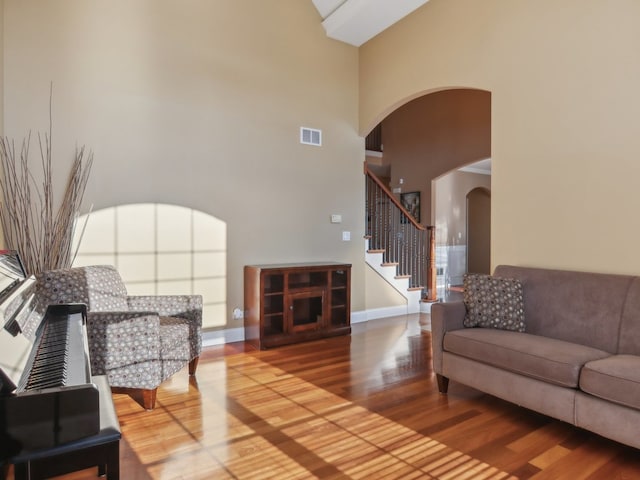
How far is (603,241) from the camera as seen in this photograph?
2881 mm

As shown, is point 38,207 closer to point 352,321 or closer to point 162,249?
point 162,249

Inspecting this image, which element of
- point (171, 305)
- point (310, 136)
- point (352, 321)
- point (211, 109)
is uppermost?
point (211, 109)

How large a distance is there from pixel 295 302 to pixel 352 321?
3.83ft

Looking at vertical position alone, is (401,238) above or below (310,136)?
below

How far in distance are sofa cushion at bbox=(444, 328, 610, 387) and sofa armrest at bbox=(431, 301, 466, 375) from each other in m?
0.06

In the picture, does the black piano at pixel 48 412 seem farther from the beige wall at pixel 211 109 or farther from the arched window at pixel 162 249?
the beige wall at pixel 211 109

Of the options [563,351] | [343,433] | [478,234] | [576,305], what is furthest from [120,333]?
[478,234]

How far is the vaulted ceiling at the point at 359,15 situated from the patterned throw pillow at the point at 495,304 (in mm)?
3182

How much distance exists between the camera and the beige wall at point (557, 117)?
279cm

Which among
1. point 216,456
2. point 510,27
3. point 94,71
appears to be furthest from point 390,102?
point 216,456

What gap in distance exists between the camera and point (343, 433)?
7.77ft

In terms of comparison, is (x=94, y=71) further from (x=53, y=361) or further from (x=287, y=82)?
(x=53, y=361)

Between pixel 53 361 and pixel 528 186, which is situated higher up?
pixel 528 186

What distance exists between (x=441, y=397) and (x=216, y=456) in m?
1.62
